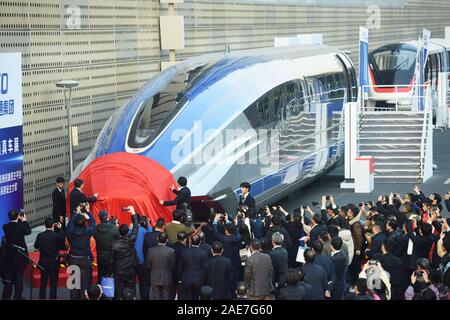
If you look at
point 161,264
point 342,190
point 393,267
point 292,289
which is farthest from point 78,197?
point 342,190

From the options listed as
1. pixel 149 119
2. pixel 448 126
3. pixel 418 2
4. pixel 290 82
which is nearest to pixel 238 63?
pixel 290 82

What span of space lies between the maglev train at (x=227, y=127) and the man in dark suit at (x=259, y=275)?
6.89 meters

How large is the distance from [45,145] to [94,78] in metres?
3.00

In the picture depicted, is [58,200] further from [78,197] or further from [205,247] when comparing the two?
[205,247]

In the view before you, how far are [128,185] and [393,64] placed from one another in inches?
1166

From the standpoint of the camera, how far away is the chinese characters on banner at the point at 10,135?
21516 mm

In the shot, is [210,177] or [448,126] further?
[448,126]

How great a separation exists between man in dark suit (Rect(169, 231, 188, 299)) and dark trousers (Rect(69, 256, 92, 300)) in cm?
173

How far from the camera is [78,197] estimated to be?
70.3 ft

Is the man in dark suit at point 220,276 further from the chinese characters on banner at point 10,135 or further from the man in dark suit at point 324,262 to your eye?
the chinese characters on banner at point 10,135

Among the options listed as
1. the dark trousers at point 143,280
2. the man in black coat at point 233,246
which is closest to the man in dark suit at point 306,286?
the man in black coat at point 233,246

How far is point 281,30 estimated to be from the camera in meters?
45.8

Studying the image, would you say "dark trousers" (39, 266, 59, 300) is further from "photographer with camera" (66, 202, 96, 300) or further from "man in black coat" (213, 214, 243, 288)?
"man in black coat" (213, 214, 243, 288)
